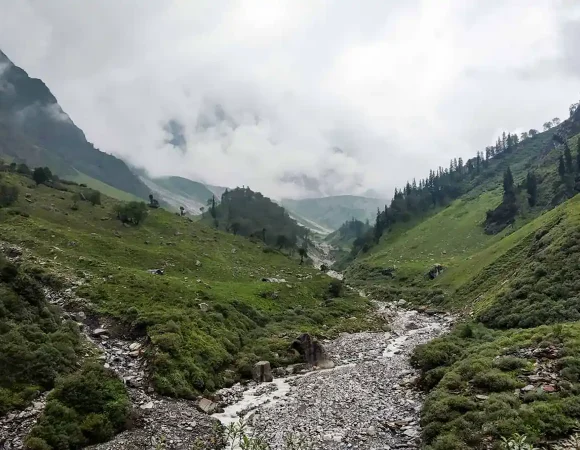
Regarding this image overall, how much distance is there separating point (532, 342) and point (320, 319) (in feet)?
113

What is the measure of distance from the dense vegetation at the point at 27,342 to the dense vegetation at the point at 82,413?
1.75 metres

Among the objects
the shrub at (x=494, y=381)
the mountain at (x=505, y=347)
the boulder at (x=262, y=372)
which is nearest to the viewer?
the mountain at (x=505, y=347)

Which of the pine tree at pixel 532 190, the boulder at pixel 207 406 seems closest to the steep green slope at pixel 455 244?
the pine tree at pixel 532 190

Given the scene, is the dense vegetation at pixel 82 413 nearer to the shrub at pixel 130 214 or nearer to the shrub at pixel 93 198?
the shrub at pixel 130 214

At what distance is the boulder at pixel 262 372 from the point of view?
39000 millimetres

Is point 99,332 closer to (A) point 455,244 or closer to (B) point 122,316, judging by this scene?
(B) point 122,316

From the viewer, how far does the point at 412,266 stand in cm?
13175

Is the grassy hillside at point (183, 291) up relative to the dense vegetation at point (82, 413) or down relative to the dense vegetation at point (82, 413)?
up

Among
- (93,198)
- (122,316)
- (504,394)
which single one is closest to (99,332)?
(122,316)

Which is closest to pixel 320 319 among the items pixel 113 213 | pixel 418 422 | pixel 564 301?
pixel 564 301

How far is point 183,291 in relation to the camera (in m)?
53.4

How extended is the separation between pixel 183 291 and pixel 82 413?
93.8ft

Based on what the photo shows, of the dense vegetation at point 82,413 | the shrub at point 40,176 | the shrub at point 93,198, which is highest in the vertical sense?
the shrub at point 40,176

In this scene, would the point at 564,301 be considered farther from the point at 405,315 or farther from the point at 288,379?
the point at 405,315
